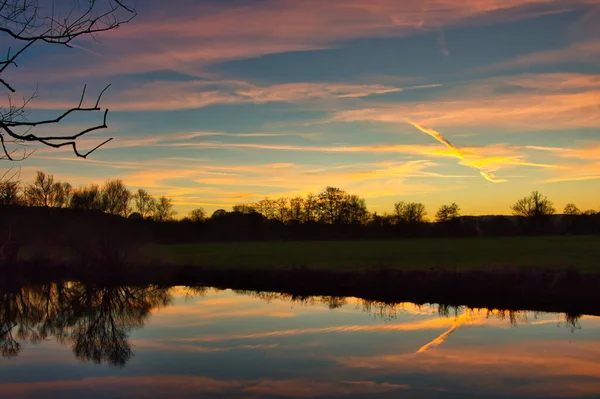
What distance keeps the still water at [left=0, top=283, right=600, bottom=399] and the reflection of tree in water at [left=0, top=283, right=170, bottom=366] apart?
0.33 feet

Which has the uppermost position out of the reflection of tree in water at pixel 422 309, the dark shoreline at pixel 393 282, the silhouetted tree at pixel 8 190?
the silhouetted tree at pixel 8 190

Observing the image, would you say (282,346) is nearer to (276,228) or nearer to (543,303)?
(543,303)

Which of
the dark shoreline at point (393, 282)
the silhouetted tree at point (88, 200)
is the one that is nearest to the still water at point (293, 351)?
the dark shoreline at point (393, 282)

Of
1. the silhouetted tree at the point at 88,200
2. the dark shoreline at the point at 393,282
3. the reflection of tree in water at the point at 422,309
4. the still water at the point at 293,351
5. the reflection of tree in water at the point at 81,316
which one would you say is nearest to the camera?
the still water at the point at 293,351

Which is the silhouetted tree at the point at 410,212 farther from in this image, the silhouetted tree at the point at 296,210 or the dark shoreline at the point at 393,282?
the dark shoreline at the point at 393,282

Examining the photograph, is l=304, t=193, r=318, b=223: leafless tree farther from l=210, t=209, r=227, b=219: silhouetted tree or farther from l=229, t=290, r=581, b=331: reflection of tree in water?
l=229, t=290, r=581, b=331: reflection of tree in water

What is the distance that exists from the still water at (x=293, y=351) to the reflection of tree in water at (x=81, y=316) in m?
0.10

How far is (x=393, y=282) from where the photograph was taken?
110ft

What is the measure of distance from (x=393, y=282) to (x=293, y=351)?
1610 centimetres

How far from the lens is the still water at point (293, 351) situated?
13891 mm

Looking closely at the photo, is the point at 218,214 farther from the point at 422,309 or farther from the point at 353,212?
the point at 422,309

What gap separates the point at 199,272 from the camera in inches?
1828

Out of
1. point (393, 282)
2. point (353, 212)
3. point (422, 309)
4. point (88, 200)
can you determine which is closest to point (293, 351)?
point (422, 309)

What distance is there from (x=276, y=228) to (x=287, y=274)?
5880 centimetres
